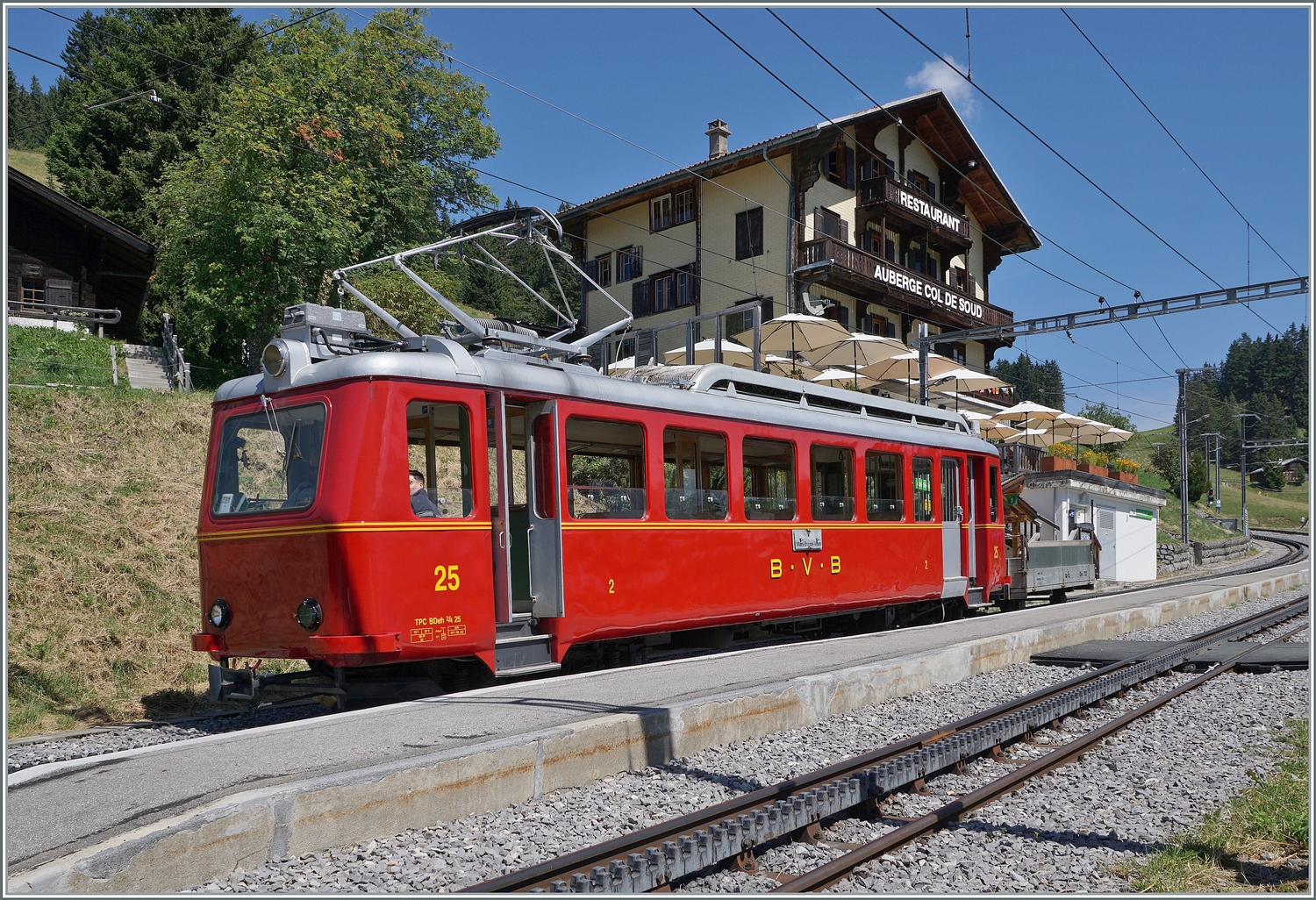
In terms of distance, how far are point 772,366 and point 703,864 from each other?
883 inches

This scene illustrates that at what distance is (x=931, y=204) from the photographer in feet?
125

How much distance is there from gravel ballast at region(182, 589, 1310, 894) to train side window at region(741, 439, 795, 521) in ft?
11.0

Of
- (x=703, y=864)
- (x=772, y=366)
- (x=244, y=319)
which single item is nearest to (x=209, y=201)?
(x=244, y=319)

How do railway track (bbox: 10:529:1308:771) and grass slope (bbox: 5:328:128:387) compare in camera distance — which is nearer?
railway track (bbox: 10:529:1308:771)

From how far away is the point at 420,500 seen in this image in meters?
8.25

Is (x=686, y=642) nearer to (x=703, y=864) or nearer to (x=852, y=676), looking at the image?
(x=852, y=676)

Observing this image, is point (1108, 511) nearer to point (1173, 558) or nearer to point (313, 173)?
point (1173, 558)

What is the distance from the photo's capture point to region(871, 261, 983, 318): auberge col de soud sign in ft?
115

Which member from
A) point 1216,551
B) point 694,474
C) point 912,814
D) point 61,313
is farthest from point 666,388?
point 1216,551

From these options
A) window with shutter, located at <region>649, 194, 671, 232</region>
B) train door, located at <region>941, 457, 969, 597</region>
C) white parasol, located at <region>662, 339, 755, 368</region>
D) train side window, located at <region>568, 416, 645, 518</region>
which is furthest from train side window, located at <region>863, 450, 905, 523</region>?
window with shutter, located at <region>649, 194, 671, 232</region>

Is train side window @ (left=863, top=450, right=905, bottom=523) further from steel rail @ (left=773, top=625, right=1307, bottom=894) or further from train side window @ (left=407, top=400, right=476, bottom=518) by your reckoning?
train side window @ (left=407, top=400, right=476, bottom=518)

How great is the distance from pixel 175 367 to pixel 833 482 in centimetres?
2048

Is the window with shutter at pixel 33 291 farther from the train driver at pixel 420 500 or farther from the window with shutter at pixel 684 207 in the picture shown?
the train driver at pixel 420 500

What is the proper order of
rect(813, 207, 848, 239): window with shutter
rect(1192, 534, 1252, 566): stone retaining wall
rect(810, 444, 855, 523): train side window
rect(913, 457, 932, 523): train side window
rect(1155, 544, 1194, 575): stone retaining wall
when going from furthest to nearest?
1. rect(1192, 534, 1252, 566): stone retaining wall
2. rect(1155, 544, 1194, 575): stone retaining wall
3. rect(813, 207, 848, 239): window with shutter
4. rect(913, 457, 932, 523): train side window
5. rect(810, 444, 855, 523): train side window
